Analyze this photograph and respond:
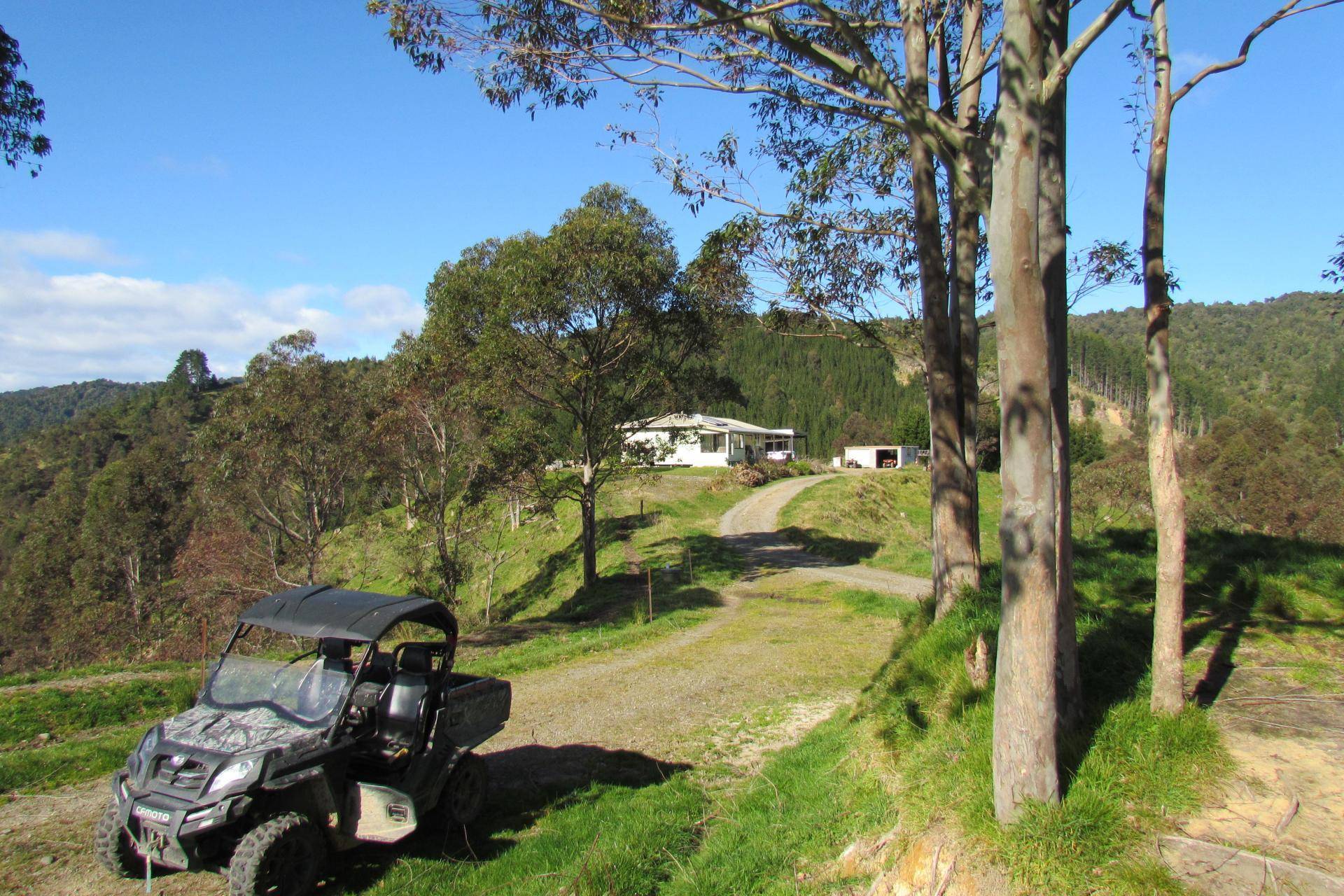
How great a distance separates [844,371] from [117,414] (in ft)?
312

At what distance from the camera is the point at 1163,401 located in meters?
4.61

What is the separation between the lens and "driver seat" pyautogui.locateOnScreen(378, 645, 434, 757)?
214 inches

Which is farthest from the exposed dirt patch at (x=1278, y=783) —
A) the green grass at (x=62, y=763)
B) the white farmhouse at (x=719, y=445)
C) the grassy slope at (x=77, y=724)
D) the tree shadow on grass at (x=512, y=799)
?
the white farmhouse at (x=719, y=445)

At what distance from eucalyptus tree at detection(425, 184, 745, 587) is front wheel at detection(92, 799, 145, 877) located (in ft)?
42.6

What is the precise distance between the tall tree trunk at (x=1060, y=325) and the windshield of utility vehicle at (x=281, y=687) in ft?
14.7

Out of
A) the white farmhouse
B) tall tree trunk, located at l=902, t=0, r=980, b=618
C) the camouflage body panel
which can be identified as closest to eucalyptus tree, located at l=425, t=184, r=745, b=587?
tall tree trunk, located at l=902, t=0, r=980, b=618

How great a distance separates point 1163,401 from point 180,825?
6073 mm

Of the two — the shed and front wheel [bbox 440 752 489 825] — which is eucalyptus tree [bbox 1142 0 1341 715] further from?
the shed

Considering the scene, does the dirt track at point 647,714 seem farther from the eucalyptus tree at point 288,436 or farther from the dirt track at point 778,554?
the eucalyptus tree at point 288,436

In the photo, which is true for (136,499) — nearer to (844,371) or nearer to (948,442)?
(948,442)

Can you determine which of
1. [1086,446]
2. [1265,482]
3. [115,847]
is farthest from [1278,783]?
[1086,446]

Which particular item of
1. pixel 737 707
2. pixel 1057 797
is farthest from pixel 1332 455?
pixel 1057 797

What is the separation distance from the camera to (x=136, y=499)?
1425 inches

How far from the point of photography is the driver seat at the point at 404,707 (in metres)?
5.43
